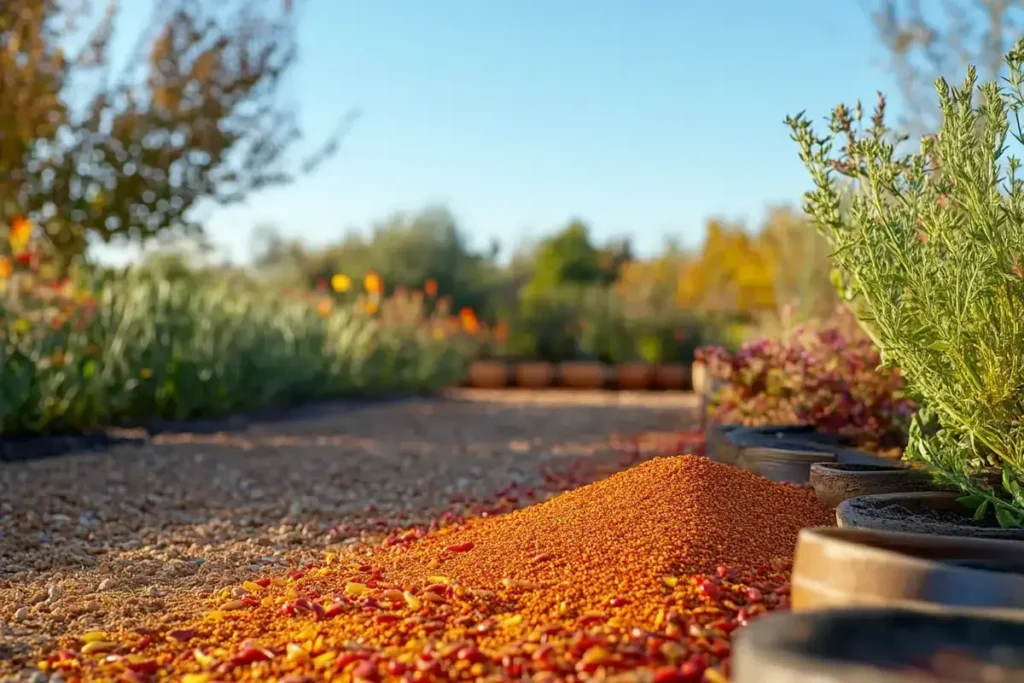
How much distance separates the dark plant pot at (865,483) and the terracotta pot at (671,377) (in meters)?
11.2

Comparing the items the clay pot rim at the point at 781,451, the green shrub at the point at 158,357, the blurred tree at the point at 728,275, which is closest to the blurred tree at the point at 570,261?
the blurred tree at the point at 728,275

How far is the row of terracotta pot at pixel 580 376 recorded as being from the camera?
14.5 metres

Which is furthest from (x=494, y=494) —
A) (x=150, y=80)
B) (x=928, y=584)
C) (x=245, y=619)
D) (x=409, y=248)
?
(x=409, y=248)

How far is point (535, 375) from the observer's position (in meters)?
14.6

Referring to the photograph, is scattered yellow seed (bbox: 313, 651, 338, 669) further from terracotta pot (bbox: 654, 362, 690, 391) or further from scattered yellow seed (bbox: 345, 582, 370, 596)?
terracotta pot (bbox: 654, 362, 690, 391)

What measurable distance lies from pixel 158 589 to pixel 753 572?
1.82 meters

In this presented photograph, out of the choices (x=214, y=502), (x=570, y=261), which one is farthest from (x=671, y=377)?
(x=214, y=502)

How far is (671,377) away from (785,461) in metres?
10.7

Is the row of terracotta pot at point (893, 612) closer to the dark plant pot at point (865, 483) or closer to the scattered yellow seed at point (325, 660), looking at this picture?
the dark plant pot at point (865, 483)

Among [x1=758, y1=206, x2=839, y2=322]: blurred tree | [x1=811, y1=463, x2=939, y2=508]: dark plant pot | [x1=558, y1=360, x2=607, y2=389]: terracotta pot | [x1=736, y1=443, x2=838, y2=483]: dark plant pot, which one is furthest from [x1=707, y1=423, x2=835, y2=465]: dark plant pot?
[x1=558, y1=360, x2=607, y2=389]: terracotta pot

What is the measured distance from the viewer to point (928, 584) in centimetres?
188

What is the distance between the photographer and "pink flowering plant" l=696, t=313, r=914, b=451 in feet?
17.0

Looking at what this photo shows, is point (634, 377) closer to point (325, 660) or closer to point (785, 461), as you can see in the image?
point (785, 461)

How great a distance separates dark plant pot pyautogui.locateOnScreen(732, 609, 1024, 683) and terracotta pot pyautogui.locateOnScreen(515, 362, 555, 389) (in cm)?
1288
